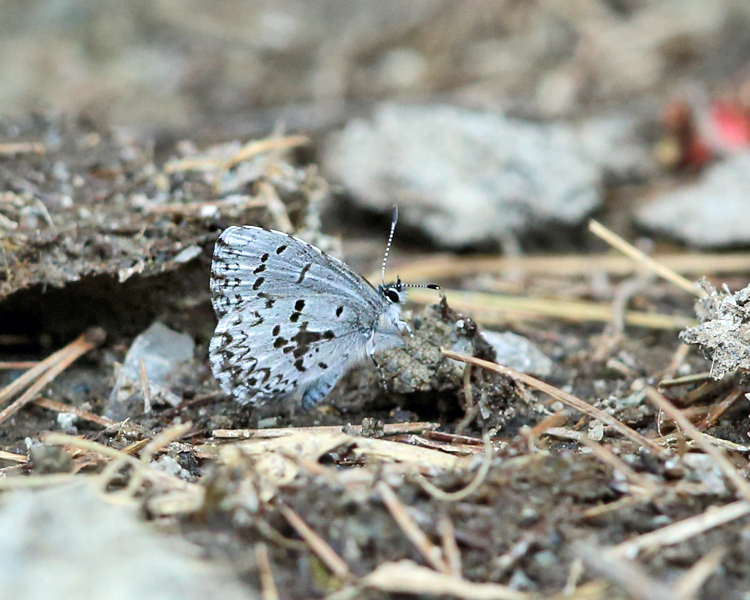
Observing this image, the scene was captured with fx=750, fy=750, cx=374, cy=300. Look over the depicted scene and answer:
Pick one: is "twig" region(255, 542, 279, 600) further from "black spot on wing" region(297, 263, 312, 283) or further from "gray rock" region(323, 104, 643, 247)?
"gray rock" region(323, 104, 643, 247)

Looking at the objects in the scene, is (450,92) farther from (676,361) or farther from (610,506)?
(610,506)

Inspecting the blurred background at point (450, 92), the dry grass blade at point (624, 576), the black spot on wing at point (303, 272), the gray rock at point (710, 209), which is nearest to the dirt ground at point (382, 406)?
the dry grass blade at point (624, 576)

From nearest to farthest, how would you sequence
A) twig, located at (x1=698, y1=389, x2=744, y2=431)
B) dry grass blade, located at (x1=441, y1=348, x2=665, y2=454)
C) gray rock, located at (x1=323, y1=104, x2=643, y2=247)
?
1. dry grass blade, located at (x1=441, y1=348, x2=665, y2=454)
2. twig, located at (x1=698, y1=389, x2=744, y2=431)
3. gray rock, located at (x1=323, y1=104, x2=643, y2=247)

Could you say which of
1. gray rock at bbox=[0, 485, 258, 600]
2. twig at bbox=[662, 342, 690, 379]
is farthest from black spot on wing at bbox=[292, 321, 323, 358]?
twig at bbox=[662, 342, 690, 379]

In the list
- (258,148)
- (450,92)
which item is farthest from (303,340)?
(450,92)

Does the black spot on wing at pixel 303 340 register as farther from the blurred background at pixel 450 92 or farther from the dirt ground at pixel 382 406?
the blurred background at pixel 450 92
